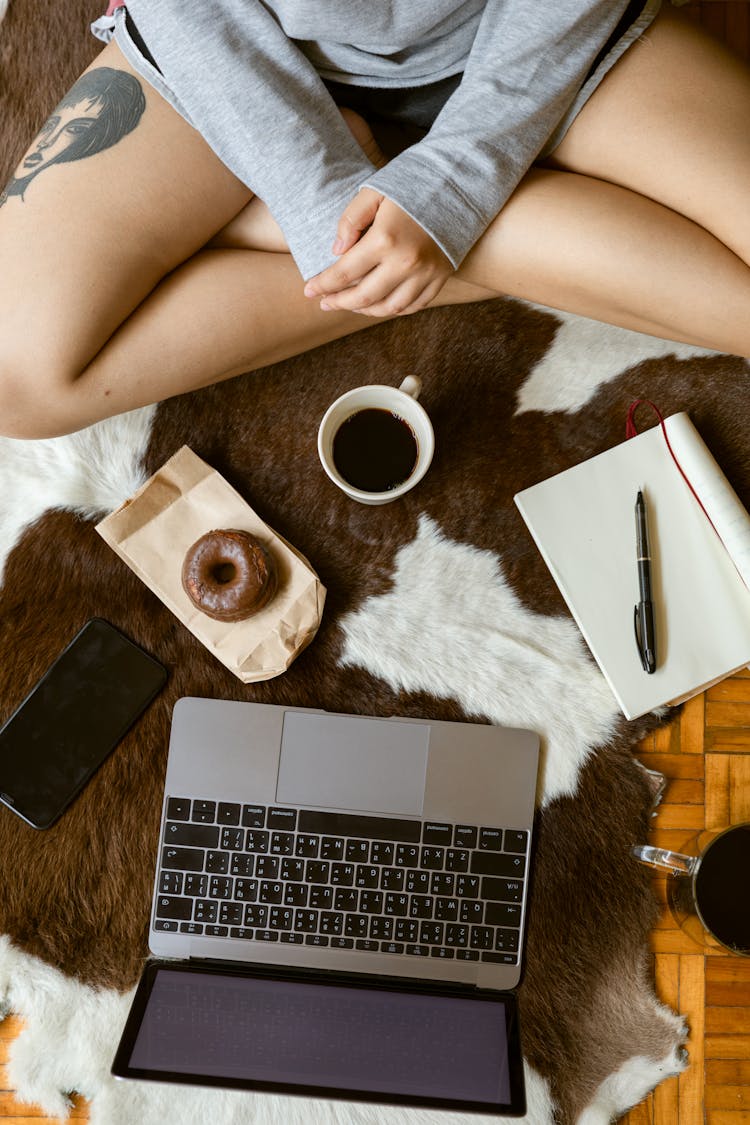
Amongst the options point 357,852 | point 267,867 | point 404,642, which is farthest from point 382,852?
point 404,642

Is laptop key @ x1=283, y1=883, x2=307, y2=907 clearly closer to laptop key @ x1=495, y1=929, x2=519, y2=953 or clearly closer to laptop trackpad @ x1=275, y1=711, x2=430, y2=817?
laptop trackpad @ x1=275, y1=711, x2=430, y2=817

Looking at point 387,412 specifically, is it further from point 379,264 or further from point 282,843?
point 282,843

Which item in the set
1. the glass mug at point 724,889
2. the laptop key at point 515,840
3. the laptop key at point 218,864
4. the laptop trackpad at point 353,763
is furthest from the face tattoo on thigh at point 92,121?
the glass mug at point 724,889

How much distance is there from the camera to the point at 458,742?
88cm

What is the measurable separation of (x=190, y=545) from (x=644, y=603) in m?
0.52

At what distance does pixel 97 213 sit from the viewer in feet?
2.50

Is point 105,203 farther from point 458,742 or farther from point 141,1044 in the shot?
point 141,1044

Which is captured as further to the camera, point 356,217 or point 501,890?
point 501,890

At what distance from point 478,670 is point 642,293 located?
44cm

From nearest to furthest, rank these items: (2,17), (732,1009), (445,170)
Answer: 1. (445,170)
2. (732,1009)
3. (2,17)

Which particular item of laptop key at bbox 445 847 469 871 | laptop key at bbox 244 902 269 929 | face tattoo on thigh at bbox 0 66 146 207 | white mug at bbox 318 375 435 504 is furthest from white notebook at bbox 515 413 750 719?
face tattoo on thigh at bbox 0 66 146 207

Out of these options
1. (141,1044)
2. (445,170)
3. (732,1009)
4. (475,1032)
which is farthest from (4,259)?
(732,1009)

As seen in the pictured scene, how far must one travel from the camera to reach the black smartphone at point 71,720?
0.89 metres

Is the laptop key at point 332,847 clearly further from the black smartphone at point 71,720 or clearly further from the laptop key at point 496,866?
the black smartphone at point 71,720
